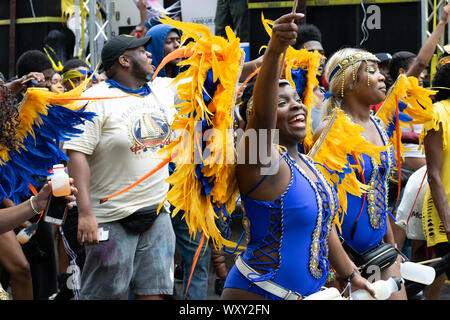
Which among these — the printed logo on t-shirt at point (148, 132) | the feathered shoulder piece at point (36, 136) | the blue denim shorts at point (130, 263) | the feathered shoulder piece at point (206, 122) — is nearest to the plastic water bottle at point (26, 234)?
the blue denim shorts at point (130, 263)

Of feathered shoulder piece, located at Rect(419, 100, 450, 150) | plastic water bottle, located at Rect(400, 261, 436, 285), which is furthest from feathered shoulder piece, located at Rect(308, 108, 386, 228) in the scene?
feathered shoulder piece, located at Rect(419, 100, 450, 150)

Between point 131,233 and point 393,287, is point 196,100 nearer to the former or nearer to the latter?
point 393,287

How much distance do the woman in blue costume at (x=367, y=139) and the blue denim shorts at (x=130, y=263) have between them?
1086 millimetres

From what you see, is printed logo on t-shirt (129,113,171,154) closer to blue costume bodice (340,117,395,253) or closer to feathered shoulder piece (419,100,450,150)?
blue costume bodice (340,117,395,253)

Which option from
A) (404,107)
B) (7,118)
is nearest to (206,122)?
(7,118)

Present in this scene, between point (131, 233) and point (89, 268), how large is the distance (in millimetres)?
318

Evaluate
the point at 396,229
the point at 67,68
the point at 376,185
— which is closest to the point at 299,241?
the point at 376,185

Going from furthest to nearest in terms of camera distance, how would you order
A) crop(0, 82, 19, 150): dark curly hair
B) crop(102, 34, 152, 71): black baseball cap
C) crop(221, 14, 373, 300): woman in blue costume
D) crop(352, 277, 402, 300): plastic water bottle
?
crop(102, 34, 152, 71): black baseball cap, crop(0, 82, 19, 150): dark curly hair, crop(352, 277, 402, 300): plastic water bottle, crop(221, 14, 373, 300): woman in blue costume

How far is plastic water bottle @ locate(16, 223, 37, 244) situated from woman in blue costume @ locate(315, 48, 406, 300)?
7.22ft

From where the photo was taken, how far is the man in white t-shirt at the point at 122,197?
13.7 feet

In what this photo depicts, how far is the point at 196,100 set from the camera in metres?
2.89

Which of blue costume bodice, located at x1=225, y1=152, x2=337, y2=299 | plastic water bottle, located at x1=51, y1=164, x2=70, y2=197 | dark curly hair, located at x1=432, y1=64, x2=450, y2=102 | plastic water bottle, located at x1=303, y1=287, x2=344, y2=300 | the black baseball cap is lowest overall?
plastic water bottle, located at x1=303, y1=287, x2=344, y2=300

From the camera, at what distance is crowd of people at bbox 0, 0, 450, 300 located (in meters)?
2.96

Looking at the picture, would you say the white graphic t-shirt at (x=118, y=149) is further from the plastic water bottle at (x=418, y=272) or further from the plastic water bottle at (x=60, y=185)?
the plastic water bottle at (x=418, y=272)
